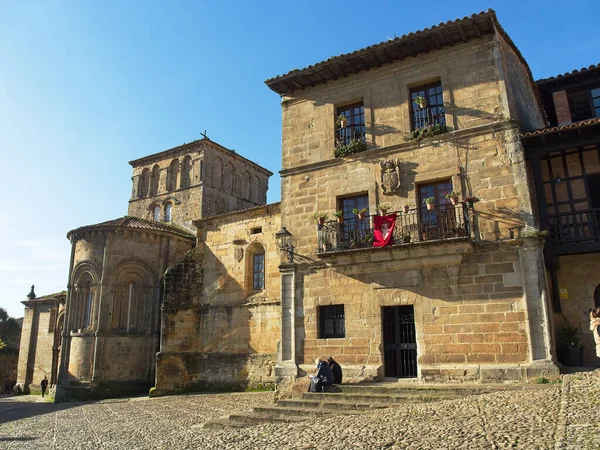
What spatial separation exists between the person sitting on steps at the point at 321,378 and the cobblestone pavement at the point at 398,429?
6.87 ft

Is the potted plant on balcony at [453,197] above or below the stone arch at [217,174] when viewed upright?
below

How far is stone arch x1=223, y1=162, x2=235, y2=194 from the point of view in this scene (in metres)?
34.0

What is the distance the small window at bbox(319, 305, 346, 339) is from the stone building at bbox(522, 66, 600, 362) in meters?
5.56

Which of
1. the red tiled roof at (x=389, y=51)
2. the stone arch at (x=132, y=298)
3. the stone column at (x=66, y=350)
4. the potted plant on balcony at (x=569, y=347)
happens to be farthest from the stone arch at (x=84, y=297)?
the potted plant on balcony at (x=569, y=347)

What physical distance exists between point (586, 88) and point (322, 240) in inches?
383

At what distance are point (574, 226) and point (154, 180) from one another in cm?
2879

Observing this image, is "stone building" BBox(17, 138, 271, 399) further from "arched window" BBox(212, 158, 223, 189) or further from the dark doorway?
the dark doorway

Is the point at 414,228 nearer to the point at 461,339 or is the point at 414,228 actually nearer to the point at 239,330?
the point at 461,339

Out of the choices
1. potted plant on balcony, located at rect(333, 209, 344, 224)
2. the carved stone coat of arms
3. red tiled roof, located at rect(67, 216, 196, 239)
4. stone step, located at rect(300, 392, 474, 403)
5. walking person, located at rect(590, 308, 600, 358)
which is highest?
red tiled roof, located at rect(67, 216, 196, 239)

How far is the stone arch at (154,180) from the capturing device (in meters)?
34.7

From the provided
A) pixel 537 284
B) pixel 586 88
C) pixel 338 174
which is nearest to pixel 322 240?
pixel 338 174

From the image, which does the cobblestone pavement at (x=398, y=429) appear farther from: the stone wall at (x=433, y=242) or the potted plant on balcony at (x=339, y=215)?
the potted plant on balcony at (x=339, y=215)

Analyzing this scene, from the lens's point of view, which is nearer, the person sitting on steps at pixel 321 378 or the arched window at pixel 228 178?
the person sitting on steps at pixel 321 378

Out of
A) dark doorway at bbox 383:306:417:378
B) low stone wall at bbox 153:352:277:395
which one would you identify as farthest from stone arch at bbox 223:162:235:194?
dark doorway at bbox 383:306:417:378
